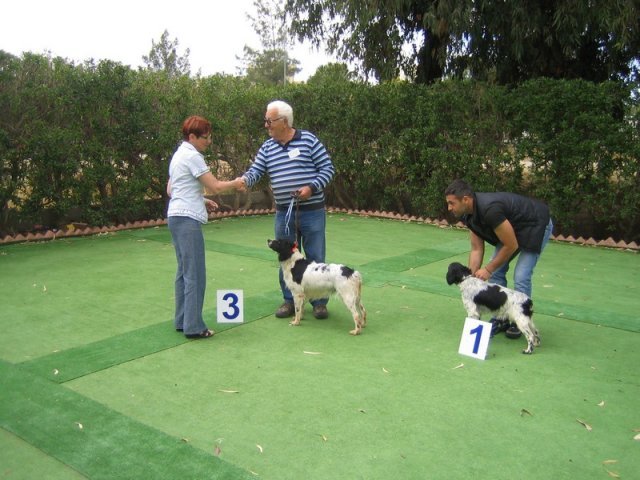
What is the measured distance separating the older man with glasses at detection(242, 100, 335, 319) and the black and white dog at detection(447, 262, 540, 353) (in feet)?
4.21

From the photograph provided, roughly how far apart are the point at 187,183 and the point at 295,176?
0.95 m

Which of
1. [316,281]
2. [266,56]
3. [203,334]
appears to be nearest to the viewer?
[203,334]

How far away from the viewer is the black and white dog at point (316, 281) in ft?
15.2

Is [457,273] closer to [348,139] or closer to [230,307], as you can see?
[230,307]

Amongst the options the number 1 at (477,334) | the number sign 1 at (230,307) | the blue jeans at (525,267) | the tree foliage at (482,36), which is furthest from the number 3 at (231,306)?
the tree foliage at (482,36)

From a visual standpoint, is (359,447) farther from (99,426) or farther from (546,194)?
(546,194)

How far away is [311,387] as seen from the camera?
12.1 ft

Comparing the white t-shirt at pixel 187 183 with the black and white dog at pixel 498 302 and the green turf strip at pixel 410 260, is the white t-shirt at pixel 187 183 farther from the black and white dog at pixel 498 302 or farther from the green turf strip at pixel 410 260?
the green turf strip at pixel 410 260

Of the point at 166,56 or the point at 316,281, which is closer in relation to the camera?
the point at 316,281

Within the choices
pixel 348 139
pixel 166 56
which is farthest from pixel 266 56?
pixel 348 139

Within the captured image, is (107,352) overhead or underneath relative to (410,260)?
underneath

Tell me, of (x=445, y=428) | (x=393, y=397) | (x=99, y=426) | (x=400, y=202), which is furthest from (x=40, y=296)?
(x=400, y=202)

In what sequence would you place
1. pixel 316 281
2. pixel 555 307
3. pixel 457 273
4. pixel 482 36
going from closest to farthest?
1. pixel 457 273
2. pixel 316 281
3. pixel 555 307
4. pixel 482 36

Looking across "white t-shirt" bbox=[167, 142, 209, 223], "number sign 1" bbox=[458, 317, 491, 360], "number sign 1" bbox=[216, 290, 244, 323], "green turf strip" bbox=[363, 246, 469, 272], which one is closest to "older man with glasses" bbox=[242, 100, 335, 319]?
"number sign 1" bbox=[216, 290, 244, 323]
